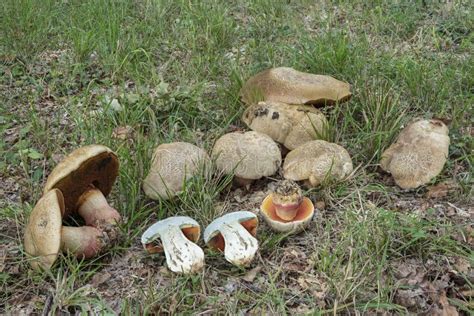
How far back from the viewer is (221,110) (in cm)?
419

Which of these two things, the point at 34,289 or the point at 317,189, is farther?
the point at 317,189

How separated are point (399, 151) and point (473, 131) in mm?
824

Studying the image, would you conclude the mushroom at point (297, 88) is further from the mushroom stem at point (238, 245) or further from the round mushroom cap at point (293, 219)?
the mushroom stem at point (238, 245)

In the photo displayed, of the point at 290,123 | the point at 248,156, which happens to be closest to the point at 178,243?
the point at 248,156

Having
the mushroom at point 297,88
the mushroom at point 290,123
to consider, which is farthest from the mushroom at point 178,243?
the mushroom at point 297,88

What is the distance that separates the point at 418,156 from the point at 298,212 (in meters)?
0.89

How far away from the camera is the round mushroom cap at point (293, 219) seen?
2.98m

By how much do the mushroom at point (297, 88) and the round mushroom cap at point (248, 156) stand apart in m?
0.49

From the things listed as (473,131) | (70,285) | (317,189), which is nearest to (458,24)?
(473,131)

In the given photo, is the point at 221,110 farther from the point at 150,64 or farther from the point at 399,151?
the point at 399,151

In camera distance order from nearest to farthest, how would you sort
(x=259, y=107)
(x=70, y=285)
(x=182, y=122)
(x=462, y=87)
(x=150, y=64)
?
Result: (x=70, y=285) → (x=259, y=107) → (x=182, y=122) → (x=462, y=87) → (x=150, y=64)

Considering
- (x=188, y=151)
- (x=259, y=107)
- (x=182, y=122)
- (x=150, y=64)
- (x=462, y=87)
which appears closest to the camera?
(x=188, y=151)

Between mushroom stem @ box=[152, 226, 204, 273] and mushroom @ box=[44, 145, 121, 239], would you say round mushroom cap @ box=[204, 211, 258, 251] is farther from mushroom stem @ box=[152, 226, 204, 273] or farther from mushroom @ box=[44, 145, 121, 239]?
mushroom @ box=[44, 145, 121, 239]

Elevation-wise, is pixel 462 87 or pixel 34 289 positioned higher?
pixel 462 87
